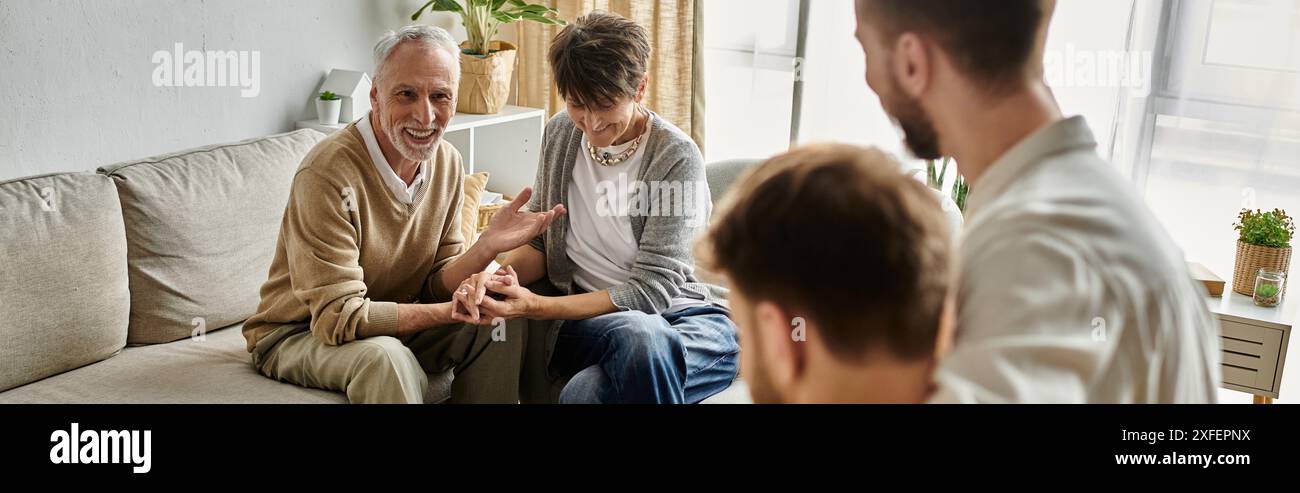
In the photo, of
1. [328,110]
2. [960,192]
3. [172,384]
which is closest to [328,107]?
[328,110]

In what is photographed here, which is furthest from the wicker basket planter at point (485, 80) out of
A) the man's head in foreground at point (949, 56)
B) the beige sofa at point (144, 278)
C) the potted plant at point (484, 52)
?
the man's head in foreground at point (949, 56)

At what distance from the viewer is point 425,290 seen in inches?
87.8

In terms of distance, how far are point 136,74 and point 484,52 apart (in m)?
1.04

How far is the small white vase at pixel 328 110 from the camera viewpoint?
2811mm

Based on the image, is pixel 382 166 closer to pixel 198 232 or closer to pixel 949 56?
pixel 198 232

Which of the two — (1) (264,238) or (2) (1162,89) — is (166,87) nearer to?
(1) (264,238)

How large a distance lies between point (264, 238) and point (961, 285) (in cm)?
197

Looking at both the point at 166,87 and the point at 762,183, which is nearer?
the point at 762,183

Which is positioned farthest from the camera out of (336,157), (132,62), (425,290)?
(132,62)

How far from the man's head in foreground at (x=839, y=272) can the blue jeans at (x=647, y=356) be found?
1.18 metres

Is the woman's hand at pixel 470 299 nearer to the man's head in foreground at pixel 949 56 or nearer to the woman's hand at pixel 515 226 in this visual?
the woman's hand at pixel 515 226

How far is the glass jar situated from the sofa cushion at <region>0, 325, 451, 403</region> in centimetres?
212
